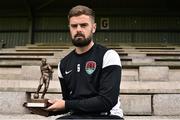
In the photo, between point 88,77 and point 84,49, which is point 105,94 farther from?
point 84,49

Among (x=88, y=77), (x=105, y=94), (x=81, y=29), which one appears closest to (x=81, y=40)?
(x=81, y=29)

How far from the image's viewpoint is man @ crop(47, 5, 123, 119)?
206 cm

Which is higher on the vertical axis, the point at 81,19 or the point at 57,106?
the point at 81,19

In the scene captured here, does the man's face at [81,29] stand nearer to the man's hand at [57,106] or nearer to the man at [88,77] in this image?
the man at [88,77]

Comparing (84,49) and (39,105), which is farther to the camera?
(84,49)

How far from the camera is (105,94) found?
6.72ft

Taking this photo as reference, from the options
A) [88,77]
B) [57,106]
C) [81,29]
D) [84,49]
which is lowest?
[57,106]

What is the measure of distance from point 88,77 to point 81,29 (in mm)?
315

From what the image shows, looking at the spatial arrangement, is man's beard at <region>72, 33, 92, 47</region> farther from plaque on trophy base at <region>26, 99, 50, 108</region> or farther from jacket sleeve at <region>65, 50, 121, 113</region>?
plaque on trophy base at <region>26, 99, 50, 108</region>

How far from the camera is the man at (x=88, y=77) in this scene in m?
2.06

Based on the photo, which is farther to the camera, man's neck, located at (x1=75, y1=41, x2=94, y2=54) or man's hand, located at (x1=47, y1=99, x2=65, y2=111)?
man's neck, located at (x1=75, y1=41, x2=94, y2=54)

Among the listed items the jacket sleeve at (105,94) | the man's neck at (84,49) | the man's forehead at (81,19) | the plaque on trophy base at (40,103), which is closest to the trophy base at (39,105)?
the plaque on trophy base at (40,103)

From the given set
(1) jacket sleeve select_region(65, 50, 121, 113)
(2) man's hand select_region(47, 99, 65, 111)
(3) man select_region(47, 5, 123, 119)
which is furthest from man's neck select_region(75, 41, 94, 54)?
(2) man's hand select_region(47, 99, 65, 111)

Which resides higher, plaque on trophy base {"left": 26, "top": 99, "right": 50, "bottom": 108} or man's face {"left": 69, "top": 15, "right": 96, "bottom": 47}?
man's face {"left": 69, "top": 15, "right": 96, "bottom": 47}
